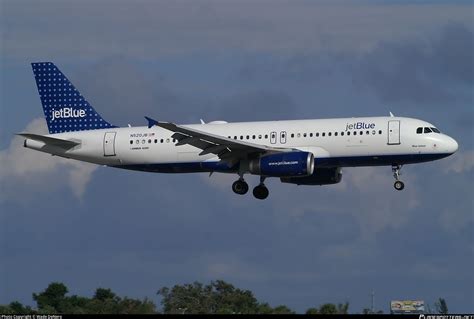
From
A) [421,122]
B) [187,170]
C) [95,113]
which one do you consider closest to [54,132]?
[95,113]

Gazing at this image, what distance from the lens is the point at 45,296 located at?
7050cm

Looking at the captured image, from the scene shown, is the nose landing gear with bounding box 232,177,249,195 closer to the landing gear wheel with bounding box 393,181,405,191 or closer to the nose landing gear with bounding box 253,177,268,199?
the nose landing gear with bounding box 253,177,268,199

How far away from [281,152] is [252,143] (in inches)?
87.1

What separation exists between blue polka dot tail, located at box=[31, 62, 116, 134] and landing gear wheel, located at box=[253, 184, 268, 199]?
9.31m

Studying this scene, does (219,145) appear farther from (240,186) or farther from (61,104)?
(61,104)

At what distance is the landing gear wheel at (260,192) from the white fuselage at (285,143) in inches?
101

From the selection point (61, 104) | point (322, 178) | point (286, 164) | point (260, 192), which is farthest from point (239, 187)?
point (61, 104)

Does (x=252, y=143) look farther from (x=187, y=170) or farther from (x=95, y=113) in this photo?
(x=95, y=113)

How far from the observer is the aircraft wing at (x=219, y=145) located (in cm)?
7168

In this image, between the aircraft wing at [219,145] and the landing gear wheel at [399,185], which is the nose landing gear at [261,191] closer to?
the aircraft wing at [219,145]

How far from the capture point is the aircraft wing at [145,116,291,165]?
71.7 m

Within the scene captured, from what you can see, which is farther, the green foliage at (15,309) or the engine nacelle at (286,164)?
the engine nacelle at (286,164)

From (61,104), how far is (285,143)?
51.9 ft

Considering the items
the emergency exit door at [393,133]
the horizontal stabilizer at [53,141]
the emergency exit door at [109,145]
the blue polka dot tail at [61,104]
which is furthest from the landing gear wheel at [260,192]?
the horizontal stabilizer at [53,141]
